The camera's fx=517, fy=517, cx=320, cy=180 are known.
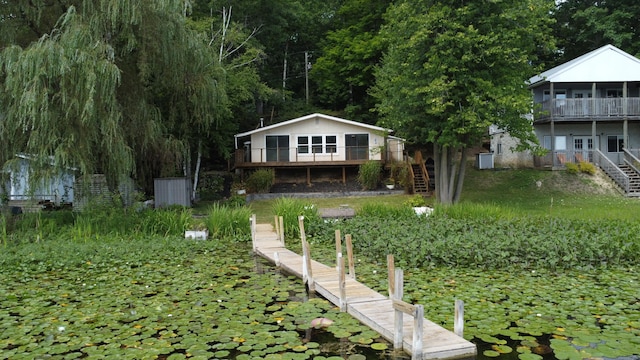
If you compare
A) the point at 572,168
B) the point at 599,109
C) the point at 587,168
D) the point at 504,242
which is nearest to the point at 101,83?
the point at 504,242

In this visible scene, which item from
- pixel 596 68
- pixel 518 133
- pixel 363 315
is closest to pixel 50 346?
pixel 363 315

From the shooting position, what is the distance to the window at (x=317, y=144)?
30.0m

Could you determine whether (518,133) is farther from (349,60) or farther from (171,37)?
(349,60)

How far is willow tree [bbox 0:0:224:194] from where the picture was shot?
13.3 meters

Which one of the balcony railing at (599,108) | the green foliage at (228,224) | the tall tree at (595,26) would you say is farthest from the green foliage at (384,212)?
the tall tree at (595,26)

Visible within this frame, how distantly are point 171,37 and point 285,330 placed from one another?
11588 millimetres

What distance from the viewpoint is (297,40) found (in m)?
44.2

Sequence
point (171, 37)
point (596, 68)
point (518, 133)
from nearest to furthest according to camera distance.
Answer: point (171, 37) < point (518, 133) < point (596, 68)

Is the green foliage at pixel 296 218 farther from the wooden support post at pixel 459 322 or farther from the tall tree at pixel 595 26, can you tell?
the tall tree at pixel 595 26

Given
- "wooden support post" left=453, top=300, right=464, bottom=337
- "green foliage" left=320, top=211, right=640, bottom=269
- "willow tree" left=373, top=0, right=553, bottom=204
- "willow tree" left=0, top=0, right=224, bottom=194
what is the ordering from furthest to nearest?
"willow tree" left=373, top=0, right=553, bottom=204 < "willow tree" left=0, top=0, right=224, bottom=194 < "green foliage" left=320, top=211, right=640, bottom=269 < "wooden support post" left=453, top=300, right=464, bottom=337

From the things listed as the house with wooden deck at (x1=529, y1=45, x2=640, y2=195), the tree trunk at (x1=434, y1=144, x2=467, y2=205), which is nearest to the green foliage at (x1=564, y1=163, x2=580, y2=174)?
the house with wooden deck at (x1=529, y1=45, x2=640, y2=195)

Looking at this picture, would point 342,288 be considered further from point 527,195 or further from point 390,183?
point 390,183

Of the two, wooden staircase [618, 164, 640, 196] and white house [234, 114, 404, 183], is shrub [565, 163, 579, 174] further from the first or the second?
white house [234, 114, 404, 183]

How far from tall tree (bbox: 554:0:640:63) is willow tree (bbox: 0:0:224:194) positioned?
29.6m
